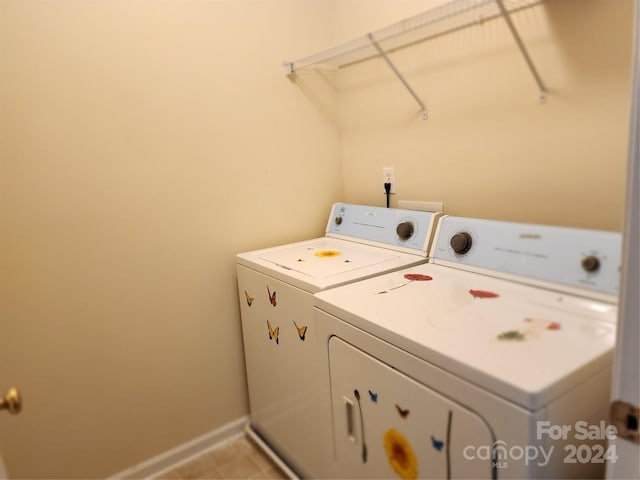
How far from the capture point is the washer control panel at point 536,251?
1.06 m

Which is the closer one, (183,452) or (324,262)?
(324,262)

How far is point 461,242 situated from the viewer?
1406mm

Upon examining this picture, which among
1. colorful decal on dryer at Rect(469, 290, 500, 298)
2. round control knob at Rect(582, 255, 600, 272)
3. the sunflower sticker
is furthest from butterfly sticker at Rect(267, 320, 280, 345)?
round control knob at Rect(582, 255, 600, 272)

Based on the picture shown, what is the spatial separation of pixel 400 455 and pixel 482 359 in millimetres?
385

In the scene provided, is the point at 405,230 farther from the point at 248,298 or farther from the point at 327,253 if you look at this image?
the point at 248,298

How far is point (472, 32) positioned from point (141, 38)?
3.96 ft

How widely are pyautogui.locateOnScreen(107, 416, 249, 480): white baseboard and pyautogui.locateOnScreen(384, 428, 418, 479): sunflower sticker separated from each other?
1143 millimetres

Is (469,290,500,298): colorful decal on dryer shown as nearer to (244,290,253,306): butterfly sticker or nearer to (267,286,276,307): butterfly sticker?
(267,286,276,307): butterfly sticker

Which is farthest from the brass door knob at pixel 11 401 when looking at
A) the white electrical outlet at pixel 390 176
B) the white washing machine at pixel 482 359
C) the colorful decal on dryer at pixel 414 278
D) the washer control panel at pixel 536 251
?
the white electrical outlet at pixel 390 176

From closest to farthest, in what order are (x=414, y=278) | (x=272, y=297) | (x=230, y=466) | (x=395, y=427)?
(x=395, y=427) < (x=414, y=278) < (x=272, y=297) < (x=230, y=466)

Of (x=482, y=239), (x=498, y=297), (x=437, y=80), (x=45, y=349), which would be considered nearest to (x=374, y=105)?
(x=437, y=80)

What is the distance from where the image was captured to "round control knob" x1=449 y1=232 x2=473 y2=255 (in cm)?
140

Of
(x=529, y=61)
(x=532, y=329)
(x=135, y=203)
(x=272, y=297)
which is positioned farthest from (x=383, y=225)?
(x=135, y=203)

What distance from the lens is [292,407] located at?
162 centimetres
